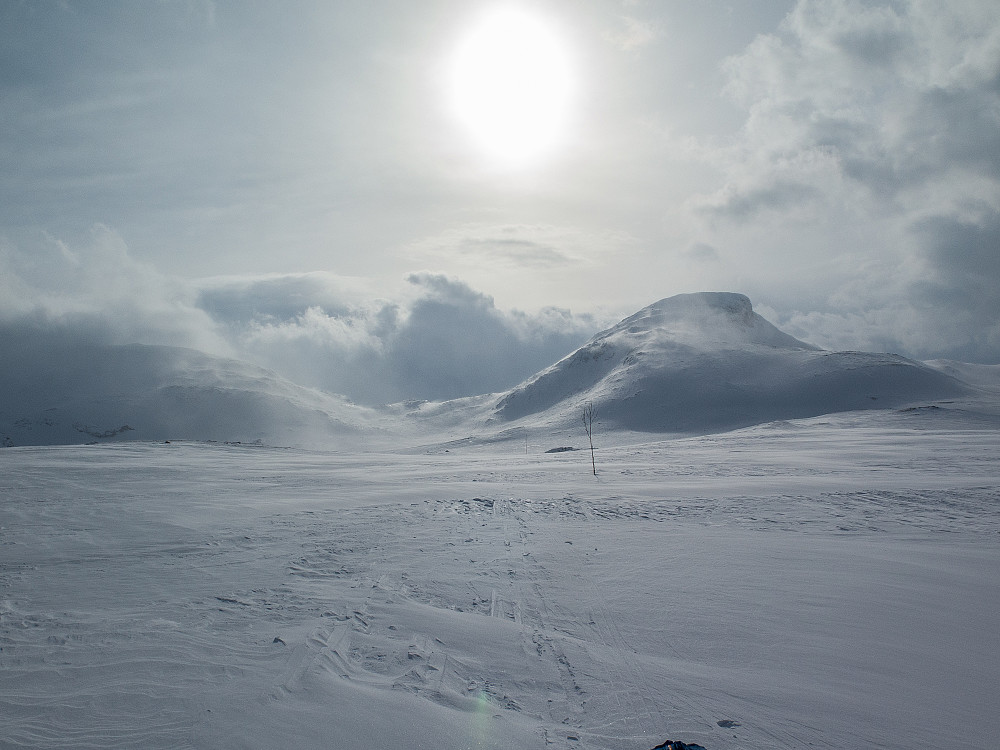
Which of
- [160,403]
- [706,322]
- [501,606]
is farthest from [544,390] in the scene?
[501,606]

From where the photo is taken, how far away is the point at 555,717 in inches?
198

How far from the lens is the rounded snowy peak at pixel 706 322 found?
407ft

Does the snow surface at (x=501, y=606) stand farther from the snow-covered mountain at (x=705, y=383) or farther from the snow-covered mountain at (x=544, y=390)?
the snow-covered mountain at (x=544, y=390)

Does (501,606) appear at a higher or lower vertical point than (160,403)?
lower

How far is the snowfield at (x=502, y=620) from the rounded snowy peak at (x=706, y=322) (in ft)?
360

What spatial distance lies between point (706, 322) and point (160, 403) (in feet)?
412

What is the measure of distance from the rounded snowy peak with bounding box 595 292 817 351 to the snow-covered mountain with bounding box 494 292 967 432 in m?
0.81

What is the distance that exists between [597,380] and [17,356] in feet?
534

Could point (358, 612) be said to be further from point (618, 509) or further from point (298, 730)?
point (618, 509)

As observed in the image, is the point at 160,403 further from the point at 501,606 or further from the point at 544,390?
the point at 501,606

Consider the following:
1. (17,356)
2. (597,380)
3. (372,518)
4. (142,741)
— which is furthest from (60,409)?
(142,741)

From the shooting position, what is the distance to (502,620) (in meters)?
7.14

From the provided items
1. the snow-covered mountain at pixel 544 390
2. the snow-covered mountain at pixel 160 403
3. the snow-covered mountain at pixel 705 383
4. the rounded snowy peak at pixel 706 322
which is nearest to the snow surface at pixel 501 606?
the snow-covered mountain at pixel 705 383

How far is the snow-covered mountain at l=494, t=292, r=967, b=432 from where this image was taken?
245ft
